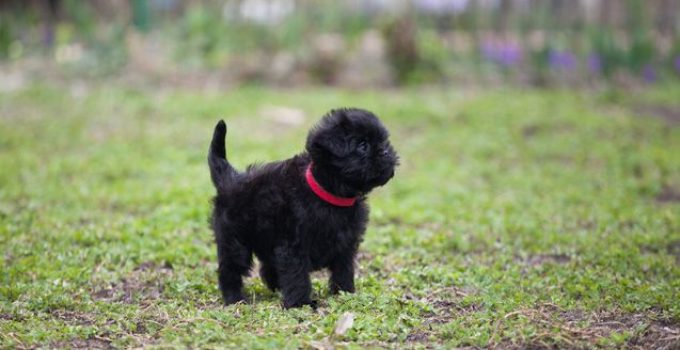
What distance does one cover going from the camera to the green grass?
15.8ft

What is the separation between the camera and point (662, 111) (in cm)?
1334

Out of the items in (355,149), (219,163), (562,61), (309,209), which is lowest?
(562,61)

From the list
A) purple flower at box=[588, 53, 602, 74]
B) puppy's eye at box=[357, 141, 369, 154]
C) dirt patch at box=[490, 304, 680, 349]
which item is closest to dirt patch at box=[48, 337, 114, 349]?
puppy's eye at box=[357, 141, 369, 154]

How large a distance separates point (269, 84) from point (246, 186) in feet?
30.8

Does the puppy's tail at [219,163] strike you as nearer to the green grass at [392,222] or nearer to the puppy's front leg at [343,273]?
the green grass at [392,222]

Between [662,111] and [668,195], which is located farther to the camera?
[662,111]

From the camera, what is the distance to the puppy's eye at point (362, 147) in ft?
16.4

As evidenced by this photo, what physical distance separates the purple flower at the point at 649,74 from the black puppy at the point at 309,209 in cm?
1120

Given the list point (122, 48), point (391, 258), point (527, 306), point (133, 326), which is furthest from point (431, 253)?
point (122, 48)

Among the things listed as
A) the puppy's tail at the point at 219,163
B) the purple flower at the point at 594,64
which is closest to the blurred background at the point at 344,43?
the purple flower at the point at 594,64

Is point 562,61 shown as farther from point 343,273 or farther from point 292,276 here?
point 292,276

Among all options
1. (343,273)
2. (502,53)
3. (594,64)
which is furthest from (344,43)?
(343,273)

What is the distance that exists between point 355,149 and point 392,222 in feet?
9.53

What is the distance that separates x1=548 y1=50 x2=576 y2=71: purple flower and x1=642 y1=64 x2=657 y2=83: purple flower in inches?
50.4
